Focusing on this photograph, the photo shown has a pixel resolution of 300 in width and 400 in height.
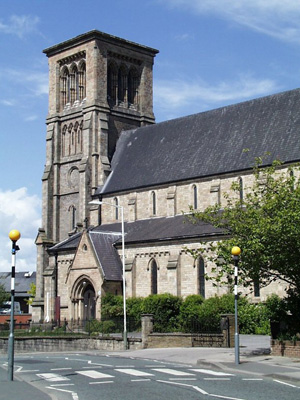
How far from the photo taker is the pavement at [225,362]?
17.4 meters

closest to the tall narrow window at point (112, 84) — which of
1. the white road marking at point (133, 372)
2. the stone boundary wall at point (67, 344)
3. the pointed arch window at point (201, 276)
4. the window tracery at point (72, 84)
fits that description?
the window tracery at point (72, 84)

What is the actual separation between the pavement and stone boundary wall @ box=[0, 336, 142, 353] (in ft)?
8.41

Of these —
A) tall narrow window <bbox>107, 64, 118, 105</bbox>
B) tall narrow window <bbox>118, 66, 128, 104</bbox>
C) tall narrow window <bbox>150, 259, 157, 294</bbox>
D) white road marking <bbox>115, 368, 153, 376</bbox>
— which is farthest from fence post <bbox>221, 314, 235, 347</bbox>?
tall narrow window <bbox>118, 66, 128, 104</bbox>

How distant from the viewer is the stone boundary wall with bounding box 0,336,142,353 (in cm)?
3947

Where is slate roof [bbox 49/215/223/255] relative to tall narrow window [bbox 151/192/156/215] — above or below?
below

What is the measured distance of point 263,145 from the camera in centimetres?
5109

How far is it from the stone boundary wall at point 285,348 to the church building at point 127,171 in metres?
15.0

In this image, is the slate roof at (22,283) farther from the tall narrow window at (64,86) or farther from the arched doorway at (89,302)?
the arched doorway at (89,302)

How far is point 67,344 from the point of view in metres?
42.8

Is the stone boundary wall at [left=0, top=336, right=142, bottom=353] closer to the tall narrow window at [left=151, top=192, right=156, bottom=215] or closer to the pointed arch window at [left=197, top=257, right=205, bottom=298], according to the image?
the pointed arch window at [left=197, top=257, right=205, bottom=298]

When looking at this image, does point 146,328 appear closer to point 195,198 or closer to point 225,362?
point 225,362

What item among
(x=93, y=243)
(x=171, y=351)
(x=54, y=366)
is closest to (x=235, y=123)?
(x=93, y=243)

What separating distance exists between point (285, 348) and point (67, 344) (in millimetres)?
18345

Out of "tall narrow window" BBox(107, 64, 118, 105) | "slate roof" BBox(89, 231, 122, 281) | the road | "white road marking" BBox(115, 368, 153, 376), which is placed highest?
"tall narrow window" BBox(107, 64, 118, 105)
